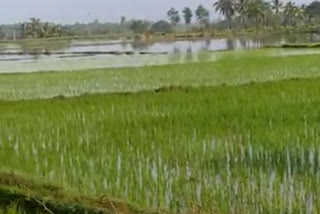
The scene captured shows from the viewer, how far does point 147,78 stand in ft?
40.4

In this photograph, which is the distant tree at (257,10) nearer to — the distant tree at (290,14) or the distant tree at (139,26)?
the distant tree at (290,14)

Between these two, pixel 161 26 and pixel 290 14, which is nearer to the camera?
pixel 290 14

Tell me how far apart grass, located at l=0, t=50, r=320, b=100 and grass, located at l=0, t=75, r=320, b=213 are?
2.72m

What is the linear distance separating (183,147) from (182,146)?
0.08 ft

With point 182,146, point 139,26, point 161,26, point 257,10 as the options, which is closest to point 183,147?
point 182,146

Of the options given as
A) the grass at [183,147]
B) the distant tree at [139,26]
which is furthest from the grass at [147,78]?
the distant tree at [139,26]

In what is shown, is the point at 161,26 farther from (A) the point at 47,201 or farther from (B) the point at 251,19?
(A) the point at 47,201

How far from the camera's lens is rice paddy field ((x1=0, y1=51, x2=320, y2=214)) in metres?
3.51

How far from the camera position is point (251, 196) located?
3387mm

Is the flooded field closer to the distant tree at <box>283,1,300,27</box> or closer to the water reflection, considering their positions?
the water reflection

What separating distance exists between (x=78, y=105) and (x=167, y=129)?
7.84ft

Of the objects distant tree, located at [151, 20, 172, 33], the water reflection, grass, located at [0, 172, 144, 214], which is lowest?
the water reflection

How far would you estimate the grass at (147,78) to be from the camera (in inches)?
420

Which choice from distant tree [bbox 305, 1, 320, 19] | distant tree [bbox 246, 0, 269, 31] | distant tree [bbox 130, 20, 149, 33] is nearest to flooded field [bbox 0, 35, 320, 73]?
distant tree [bbox 246, 0, 269, 31]
